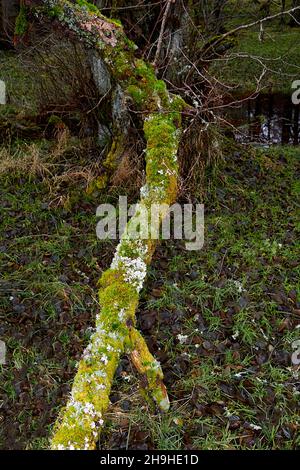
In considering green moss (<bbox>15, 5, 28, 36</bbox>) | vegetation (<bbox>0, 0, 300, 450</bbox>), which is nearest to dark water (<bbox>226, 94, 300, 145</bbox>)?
vegetation (<bbox>0, 0, 300, 450</bbox>)

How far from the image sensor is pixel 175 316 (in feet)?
13.2

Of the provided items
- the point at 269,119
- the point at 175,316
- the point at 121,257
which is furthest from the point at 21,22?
the point at 269,119

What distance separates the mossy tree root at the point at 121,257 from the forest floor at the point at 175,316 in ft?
1.01

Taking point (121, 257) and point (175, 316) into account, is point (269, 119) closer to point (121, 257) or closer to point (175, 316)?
point (175, 316)

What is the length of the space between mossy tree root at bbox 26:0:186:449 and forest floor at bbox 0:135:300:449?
31 centimetres

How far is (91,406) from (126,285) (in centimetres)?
89

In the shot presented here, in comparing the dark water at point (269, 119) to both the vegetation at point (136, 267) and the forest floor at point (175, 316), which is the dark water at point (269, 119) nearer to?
the vegetation at point (136, 267)

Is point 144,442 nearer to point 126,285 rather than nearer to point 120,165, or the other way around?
point 126,285

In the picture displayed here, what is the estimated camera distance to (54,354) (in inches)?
148

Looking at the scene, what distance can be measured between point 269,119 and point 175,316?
280 inches

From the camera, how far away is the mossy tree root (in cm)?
272

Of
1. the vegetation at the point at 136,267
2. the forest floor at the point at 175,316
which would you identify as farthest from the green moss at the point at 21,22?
the forest floor at the point at 175,316

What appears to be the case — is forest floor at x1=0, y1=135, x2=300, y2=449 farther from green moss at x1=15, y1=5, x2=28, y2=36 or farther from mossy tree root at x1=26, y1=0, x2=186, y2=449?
green moss at x1=15, y1=5, x2=28, y2=36

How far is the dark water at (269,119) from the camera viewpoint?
28.9 ft
